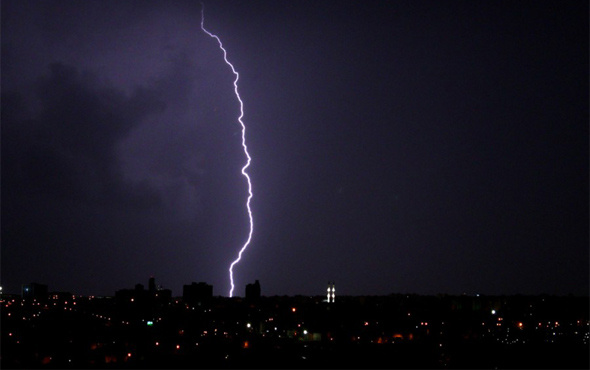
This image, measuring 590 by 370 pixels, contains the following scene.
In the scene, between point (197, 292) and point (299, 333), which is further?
point (197, 292)

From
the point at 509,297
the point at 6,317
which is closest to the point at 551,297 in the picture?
the point at 509,297

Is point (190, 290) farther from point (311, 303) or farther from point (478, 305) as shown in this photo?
point (478, 305)

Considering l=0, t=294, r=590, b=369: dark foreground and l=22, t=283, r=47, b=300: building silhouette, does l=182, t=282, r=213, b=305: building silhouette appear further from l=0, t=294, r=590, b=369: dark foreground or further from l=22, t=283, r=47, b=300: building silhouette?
l=22, t=283, r=47, b=300: building silhouette

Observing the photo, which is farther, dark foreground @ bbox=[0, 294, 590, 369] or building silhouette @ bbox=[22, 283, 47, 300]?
building silhouette @ bbox=[22, 283, 47, 300]

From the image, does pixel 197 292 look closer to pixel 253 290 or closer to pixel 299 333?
pixel 253 290

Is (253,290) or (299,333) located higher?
(253,290)

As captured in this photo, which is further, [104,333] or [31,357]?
[104,333]

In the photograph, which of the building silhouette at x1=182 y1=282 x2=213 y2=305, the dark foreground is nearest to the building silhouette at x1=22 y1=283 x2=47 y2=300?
the dark foreground

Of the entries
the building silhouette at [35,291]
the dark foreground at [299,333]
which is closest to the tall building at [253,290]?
the dark foreground at [299,333]

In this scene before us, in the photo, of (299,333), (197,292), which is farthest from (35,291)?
(299,333)
